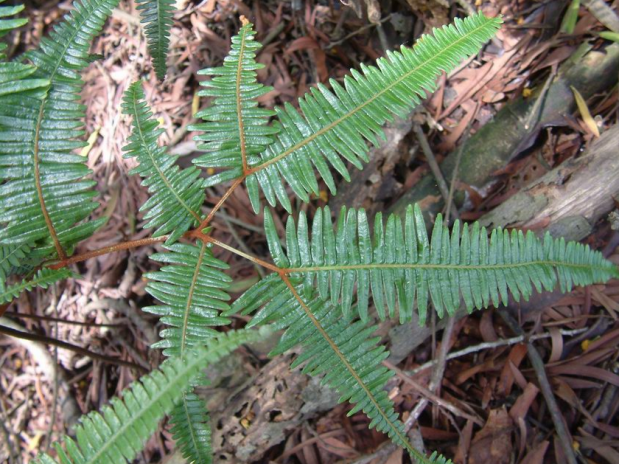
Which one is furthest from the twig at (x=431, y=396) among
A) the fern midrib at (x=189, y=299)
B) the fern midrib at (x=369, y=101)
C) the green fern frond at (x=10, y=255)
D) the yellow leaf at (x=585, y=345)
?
the green fern frond at (x=10, y=255)

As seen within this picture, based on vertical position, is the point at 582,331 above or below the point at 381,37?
below

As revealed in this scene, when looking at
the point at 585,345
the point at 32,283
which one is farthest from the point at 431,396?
the point at 32,283

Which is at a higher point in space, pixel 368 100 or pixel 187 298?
pixel 368 100

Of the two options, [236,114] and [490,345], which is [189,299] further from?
[490,345]

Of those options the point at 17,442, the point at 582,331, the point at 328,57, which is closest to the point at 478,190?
the point at 582,331

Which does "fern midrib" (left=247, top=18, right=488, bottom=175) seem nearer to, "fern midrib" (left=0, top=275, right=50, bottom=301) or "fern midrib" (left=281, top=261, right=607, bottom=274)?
"fern midrib" (left=281, top=261, right=607, bottom=274)

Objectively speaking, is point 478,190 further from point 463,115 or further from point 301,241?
point 301,241
